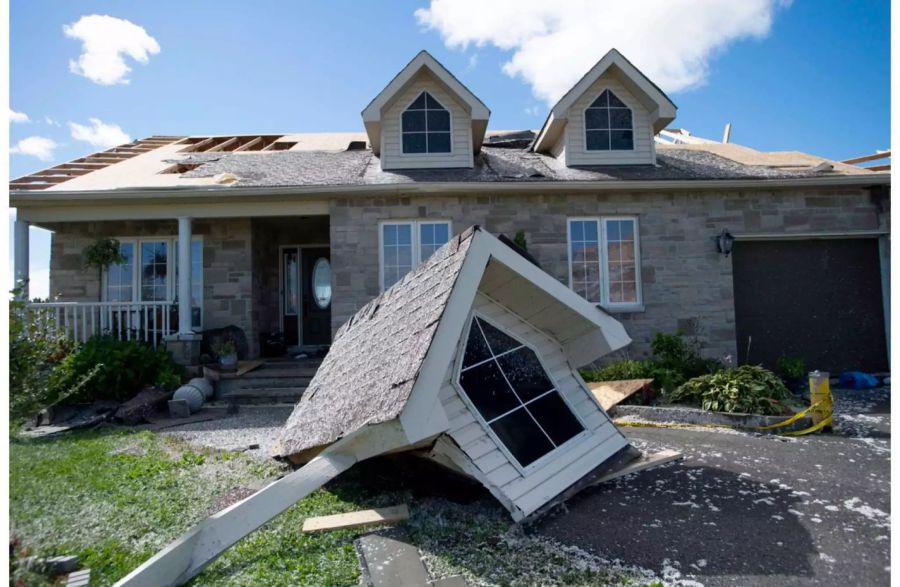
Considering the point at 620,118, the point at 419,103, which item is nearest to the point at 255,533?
the point at 419,103

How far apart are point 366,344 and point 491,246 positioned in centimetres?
139

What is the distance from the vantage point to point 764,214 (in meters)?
9.51

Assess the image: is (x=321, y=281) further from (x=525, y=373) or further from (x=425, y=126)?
(x=525, y=373)

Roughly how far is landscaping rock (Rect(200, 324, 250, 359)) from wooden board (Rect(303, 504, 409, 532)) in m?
6.77

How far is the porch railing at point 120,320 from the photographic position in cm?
911

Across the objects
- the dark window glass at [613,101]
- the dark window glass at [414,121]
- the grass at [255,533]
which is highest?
the dark window glass at [613,101]

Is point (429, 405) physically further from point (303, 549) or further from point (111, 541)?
point (111, 541)

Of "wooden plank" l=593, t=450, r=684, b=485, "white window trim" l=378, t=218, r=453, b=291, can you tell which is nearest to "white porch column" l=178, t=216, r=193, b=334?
"white window trim" l=378, t=218, r=453, b=291

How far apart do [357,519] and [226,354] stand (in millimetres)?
6204

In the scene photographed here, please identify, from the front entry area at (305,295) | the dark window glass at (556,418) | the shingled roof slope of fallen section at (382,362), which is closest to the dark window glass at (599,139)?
the front entry area at (305,295)

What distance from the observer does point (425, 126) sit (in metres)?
10.3

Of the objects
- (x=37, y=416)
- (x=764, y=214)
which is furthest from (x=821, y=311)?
(x=37, y=416)

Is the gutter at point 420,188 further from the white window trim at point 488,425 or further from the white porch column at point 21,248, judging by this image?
the white window trim at point 488,425

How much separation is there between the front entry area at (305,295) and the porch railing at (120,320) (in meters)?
2.25
